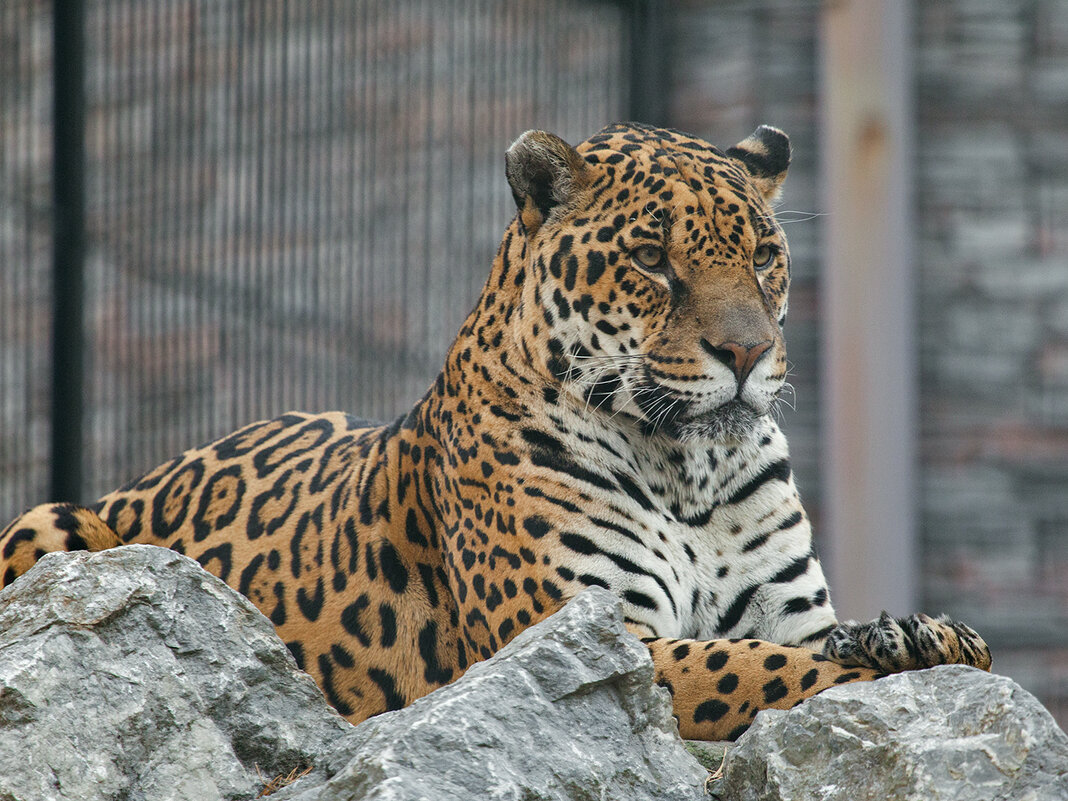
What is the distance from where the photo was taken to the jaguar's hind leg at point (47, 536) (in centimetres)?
629

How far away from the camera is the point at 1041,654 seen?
39.5 ft

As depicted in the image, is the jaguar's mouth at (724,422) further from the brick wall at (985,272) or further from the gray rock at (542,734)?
the brick wall at (985,272)

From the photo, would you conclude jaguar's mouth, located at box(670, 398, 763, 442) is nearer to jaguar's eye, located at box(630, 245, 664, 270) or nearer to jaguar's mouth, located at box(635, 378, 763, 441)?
jaguar's mouth, located at box(635, 378, 763, 441)

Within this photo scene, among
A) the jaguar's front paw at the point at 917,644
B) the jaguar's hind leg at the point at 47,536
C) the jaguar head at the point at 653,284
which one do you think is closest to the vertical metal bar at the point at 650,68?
the jaguar head at the point at 653,284

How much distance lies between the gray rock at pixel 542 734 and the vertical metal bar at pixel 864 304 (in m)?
7.00

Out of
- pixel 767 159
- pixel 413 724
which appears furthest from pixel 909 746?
pixel 767 159

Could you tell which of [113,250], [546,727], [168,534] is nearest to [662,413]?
[546,727]

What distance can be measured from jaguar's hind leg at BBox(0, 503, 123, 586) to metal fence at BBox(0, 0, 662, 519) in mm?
4501

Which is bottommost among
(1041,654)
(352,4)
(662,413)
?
(1041,654)

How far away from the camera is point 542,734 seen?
4.06 meters

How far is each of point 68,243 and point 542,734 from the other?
23.1 ft

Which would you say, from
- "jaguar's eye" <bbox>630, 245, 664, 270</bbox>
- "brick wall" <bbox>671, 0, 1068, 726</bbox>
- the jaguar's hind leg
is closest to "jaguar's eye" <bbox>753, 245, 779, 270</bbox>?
"jaguar's eye" <bbox>630, 245, 664, 270</bbox>

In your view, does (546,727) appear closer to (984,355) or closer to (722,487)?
(722,487)

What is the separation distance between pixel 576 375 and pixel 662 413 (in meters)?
0.38
